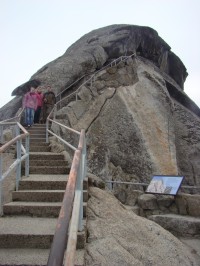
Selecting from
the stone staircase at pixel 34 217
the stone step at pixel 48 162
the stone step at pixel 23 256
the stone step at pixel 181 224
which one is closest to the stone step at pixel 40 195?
the stone staircase at pixel 34 217

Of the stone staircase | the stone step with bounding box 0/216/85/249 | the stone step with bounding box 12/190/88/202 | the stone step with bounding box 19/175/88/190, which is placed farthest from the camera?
the stone step with bounding box 19/175/88/190

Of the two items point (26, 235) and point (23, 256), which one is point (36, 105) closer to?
point (26, 235)

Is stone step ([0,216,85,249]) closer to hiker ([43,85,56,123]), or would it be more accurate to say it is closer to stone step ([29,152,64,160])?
stone step ([29,152,64,160])

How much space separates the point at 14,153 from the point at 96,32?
20.4 meters

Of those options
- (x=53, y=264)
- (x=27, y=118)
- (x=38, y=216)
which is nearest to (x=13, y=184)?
(x=38, y=216)

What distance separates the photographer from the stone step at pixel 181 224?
354 inches

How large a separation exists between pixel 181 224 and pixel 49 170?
3.68 m

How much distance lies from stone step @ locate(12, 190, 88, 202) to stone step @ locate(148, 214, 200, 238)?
3.72 m

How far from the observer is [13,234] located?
4.97 meters

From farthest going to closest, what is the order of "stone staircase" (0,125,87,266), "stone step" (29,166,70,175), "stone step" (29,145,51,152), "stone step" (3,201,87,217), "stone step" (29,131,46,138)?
"stone step" (29,131,46,138)
"stone step" (29,145,51,152)
"stone step" (29,166,70,175)
"stone step" (3,201,87,217)
"stone staircase" (0,125,87,266)

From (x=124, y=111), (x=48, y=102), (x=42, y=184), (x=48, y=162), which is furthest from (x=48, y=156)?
(x=124, y=111)

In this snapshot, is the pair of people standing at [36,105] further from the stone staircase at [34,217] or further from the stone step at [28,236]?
the stone step at [28,236]

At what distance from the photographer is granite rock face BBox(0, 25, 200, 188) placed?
17.0m

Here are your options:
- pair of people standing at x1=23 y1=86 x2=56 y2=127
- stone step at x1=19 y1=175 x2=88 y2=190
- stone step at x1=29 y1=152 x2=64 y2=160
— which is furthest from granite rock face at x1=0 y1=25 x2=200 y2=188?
stone step at x1=19 y1=175 x2=88 y2=190
